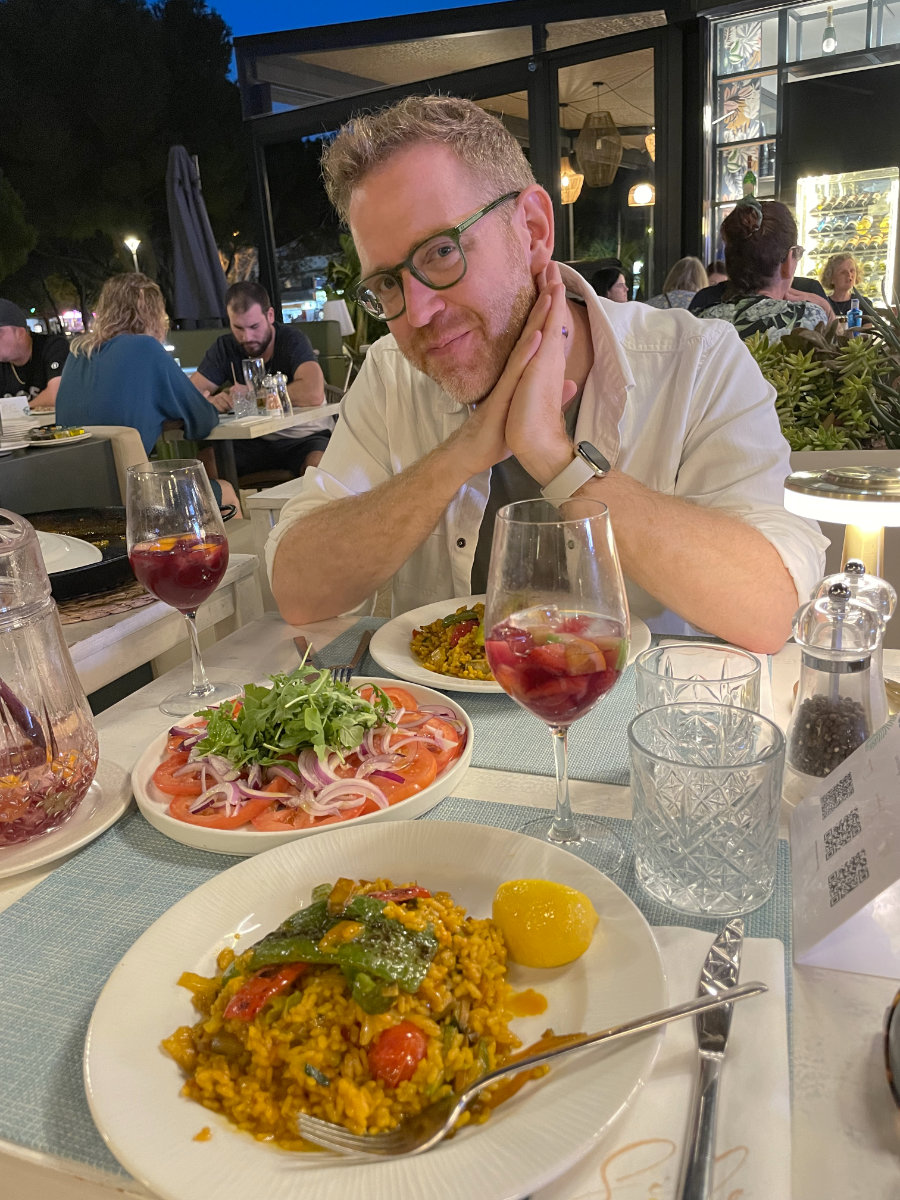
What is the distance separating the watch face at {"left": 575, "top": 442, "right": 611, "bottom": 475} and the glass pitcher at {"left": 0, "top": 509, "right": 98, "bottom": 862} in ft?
2.98

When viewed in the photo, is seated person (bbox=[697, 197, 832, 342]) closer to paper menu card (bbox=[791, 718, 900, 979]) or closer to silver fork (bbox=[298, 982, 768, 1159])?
paper menu card (bbox=[791, 718, 900, 979])

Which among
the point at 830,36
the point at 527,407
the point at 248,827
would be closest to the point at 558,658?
the point at 248,827

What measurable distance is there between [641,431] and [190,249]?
6.51 metres

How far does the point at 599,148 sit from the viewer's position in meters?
7.90

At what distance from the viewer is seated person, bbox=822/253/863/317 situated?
7250 millimetres

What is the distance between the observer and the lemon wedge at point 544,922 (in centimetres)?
67

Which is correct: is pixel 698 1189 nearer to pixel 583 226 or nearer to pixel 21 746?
pixel 21 746

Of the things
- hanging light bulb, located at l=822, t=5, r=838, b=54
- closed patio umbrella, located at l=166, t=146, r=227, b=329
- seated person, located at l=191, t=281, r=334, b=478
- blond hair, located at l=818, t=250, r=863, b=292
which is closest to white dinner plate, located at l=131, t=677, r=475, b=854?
seated person, located at l=191, t=281, r=334, b=478

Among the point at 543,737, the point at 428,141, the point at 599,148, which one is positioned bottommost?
the point at 543,737

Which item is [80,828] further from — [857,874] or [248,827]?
[857,874]

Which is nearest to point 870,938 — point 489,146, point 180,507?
point 180,507

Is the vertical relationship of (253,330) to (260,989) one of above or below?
above

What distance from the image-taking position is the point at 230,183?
10227 mm

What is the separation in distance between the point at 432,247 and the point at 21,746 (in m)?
1.17
